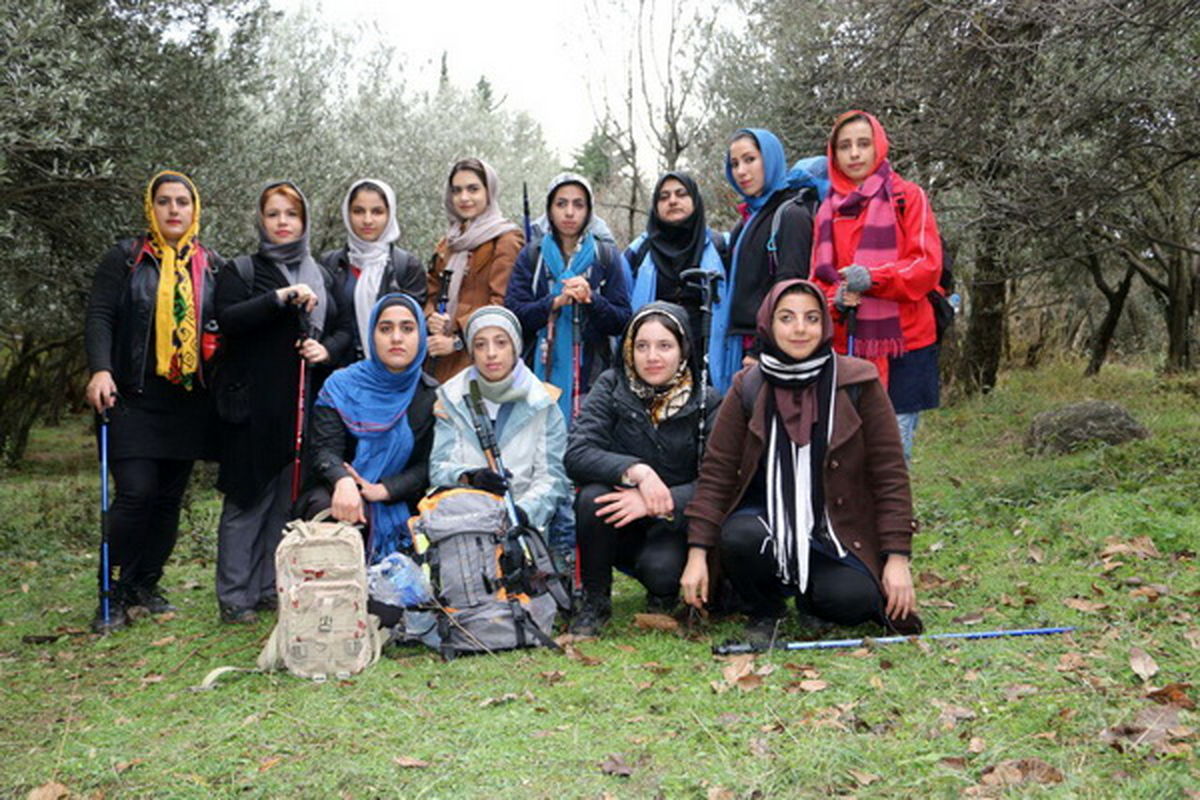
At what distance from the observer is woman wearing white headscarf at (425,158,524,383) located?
6062mm

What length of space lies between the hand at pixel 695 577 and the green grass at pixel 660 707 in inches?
9.6

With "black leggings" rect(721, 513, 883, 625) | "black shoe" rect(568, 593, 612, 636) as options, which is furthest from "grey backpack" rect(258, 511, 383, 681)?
"black leggings" rect(721, 513, 883, 625)

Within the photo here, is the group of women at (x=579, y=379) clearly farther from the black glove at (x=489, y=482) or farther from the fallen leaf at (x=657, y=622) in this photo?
the fallen leaf at (x=657, y=622)

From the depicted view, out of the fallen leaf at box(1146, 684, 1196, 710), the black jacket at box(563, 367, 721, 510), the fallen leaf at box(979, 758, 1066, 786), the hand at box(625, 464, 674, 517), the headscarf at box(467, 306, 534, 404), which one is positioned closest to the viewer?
the fallen leaf at box(979, 758, 1066, 786)

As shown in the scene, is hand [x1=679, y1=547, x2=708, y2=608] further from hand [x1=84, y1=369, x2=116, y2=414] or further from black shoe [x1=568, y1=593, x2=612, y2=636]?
hand [x1=84, y1=369, x2=116, y2=414]

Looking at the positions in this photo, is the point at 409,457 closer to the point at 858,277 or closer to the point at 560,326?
the point at 560,326

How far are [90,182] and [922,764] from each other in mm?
6406

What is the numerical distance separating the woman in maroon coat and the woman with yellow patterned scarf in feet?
9.25

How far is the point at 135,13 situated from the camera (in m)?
7.41

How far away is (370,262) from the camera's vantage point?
19.3 ft

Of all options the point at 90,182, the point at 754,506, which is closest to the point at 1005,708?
the point at 754,506

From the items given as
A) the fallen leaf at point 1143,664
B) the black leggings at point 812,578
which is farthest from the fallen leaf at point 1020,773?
the black leggings at point 812,578

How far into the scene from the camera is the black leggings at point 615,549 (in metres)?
4.80

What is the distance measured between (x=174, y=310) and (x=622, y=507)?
104 inches
